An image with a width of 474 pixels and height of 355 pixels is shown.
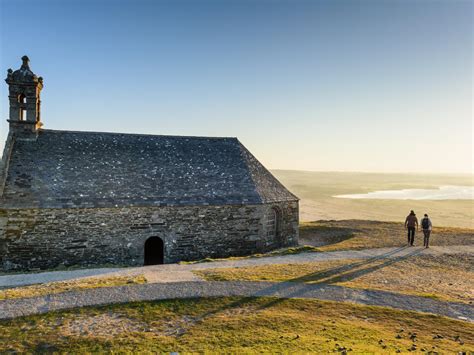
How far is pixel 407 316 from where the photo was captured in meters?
9.90

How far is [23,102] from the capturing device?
21625 mm

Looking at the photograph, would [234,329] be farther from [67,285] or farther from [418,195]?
[418,195]

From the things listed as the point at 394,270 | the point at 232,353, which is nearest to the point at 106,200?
the point at 232,353

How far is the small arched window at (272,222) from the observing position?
22062 millimetres

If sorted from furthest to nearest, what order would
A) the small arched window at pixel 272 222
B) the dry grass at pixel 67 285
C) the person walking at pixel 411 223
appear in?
1. the small arched window at pixel 272 222
2. the person walking at pixel 411 223
3. the dry grass at pixel 67 285

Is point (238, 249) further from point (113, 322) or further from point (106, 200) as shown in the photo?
point (113, 322)

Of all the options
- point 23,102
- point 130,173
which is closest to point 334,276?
point 130,173

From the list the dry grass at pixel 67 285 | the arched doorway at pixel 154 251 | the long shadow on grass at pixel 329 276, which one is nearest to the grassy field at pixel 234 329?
the long shadow on grass at pixel 329 276

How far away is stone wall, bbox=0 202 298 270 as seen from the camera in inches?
684

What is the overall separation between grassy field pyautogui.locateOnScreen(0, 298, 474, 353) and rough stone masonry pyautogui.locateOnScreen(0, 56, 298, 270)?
932cm

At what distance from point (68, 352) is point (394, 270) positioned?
12961 mm

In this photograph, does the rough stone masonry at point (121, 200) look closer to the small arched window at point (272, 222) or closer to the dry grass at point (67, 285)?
the small arched window at point (272, 222)

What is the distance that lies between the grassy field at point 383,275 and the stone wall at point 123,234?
571 centimetres

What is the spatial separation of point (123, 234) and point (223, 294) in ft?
31.5
